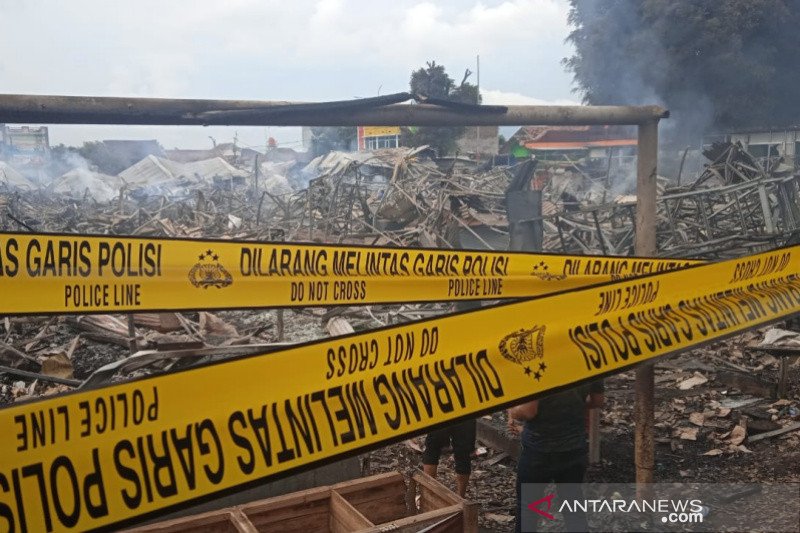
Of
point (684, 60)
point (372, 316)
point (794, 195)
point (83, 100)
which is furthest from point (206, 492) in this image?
point (684, 60)

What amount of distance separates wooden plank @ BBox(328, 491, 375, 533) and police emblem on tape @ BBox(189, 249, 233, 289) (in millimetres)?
1630

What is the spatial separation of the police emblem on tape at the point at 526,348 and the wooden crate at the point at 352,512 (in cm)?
147

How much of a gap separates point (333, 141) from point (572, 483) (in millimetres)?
49470

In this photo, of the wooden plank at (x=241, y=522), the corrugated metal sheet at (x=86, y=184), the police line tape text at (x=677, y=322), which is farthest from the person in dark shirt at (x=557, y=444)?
the corrugated metal sheet at (x=86, y=184)

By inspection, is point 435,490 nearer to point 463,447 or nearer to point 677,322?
point 463,447

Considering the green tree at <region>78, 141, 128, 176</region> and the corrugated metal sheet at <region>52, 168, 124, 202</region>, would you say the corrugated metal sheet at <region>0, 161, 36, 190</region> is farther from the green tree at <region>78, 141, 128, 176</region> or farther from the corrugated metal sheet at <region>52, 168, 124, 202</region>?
the green tree at <region>78, 141, 128, 176</region>

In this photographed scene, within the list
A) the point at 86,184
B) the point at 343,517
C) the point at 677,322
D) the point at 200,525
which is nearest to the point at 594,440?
the point at 343,517

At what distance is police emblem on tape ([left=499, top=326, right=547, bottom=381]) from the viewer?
3.22 metres

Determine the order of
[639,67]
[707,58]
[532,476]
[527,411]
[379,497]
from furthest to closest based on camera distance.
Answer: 1. [639,67]
2. [707,58]
3. [379,497]
4. [532,476]
5. [527,411]

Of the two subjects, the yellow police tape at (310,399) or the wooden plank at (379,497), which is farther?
the wooden plank at (379,497)

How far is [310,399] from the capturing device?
2756mm

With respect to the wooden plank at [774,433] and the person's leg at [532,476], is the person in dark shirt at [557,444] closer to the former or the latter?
the person's leg at [532,476]

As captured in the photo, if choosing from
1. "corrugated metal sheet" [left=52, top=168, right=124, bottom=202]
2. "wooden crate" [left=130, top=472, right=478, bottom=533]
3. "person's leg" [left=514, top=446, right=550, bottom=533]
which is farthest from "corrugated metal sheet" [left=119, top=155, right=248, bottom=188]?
"person's leg" [left=514, top=446, right=550, bottom=533]

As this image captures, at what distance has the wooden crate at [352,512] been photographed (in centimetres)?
414
